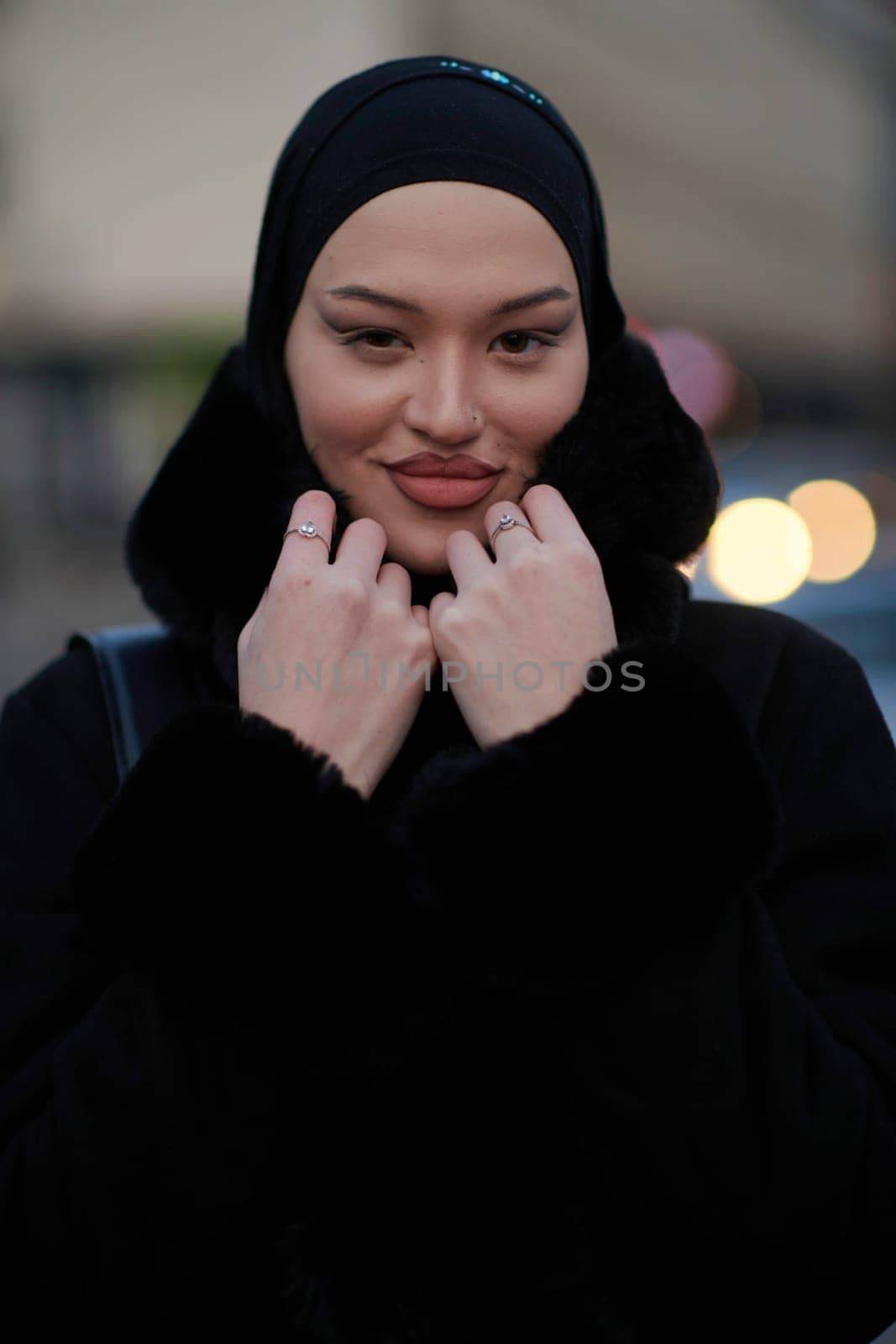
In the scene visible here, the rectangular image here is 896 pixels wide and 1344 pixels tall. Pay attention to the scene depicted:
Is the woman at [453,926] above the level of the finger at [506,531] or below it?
below

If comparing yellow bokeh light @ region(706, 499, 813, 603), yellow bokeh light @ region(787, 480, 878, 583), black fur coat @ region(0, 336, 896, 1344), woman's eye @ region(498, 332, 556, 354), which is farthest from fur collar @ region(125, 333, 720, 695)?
yellow bokeh light @ region(787, 480, 878, 583)

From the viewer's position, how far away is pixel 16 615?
43.8ft

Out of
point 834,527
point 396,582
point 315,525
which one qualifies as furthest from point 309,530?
point 834,527

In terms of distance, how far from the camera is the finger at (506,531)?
1431 mm

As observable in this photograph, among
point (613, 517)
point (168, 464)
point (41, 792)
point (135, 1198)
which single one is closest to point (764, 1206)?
point (135, 1198)

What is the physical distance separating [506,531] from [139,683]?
0.52 m

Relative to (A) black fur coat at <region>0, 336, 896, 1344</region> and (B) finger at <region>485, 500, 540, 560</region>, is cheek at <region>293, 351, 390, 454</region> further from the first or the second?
(A) black fur coat at <region>0, 336, 896, 1344</region>

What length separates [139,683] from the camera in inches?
61.7

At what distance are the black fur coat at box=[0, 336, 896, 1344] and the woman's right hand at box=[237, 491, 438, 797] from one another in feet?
0.22

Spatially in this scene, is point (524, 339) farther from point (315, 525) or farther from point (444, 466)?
point (315, 525)

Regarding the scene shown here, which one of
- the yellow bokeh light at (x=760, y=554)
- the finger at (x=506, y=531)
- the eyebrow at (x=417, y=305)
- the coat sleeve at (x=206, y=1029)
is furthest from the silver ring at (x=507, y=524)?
the yellow bokeh light at (x=760, y=554)

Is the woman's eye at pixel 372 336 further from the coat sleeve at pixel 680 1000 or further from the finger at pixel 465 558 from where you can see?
the coat sleeve at pixel 680 1000

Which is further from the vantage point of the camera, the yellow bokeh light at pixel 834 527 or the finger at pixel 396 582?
the yellow bokeh light at pixel 834 527

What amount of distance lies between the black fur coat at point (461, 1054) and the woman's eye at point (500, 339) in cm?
43
